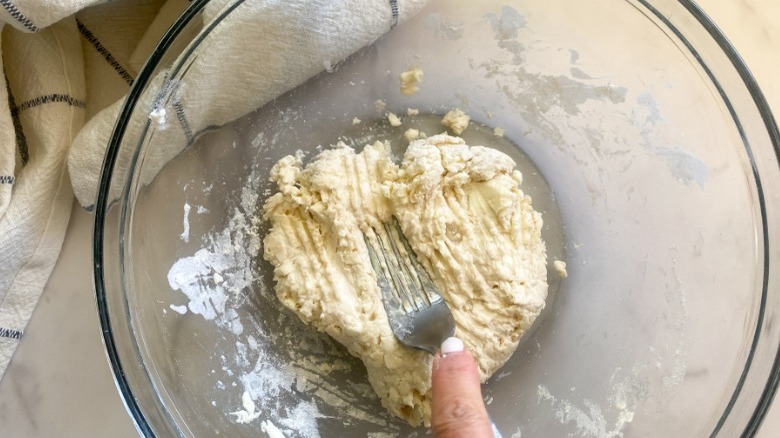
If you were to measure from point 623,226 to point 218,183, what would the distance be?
30.4 inches

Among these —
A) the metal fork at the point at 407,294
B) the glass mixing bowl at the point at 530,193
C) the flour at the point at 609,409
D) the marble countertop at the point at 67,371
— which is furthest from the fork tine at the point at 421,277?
the marble countertop at the point at 67,371

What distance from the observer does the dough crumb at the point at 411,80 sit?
4.10ft

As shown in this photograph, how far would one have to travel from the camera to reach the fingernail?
105cm

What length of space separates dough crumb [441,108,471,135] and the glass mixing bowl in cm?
2

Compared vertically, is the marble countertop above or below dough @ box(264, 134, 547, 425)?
below

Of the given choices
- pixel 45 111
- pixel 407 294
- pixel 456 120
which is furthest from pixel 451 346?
pixel 45 111

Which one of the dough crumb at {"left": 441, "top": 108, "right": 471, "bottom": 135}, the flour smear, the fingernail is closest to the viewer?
the fingernail

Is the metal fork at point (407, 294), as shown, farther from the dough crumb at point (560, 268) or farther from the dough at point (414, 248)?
the dough crumb at point (560, 268)

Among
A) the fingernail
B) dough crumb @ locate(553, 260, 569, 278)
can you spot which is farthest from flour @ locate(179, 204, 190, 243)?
dough crumb @ locate(553, 260, 569, 278)

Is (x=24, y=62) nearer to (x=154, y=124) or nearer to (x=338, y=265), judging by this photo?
(x=154, y=124)

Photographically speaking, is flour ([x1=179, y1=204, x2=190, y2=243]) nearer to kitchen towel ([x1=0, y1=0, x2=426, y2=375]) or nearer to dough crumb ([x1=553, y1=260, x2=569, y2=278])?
kitchen towel ([x1=0, y1=0, x2=426, y2=375])

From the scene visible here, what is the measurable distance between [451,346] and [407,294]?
0.13 m

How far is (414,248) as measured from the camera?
1.16 m

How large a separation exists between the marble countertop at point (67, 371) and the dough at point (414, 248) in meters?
0.38
